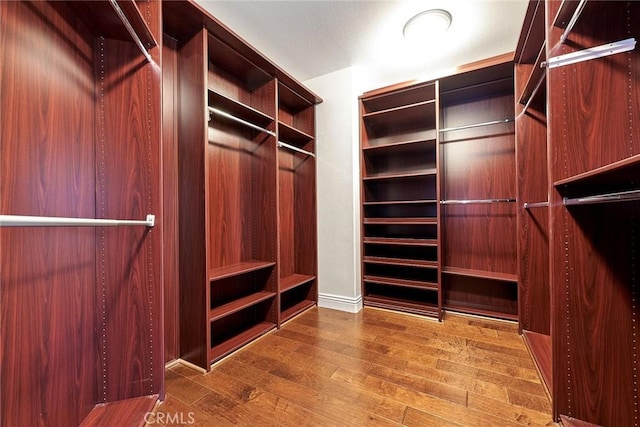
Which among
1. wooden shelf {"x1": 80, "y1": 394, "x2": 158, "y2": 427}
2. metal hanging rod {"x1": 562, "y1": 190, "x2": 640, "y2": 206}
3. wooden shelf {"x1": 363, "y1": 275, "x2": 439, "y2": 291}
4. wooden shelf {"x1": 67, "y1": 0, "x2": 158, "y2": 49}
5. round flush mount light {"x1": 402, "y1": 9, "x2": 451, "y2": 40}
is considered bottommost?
wooden shelf {"x1": 80, "y1": 394, "x2": 158, "y2": 427}

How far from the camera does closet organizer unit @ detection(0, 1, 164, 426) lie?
33.8 inches

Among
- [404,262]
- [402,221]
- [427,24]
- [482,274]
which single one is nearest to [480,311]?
[482,274]

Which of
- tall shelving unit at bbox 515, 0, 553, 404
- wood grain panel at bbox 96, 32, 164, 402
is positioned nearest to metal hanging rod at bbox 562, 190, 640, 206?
tall shelving unit at bbox 515, 0, 553, 404

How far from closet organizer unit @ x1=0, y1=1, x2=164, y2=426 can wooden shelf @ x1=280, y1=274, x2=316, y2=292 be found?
1223mm

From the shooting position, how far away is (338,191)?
268cm

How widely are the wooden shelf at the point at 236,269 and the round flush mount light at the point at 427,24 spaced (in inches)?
86.5

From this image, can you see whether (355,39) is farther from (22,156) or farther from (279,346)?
(279,346)

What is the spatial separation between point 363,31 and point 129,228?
2.17 m

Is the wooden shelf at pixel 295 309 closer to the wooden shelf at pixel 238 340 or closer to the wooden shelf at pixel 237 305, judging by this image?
the wooden shelf at pixel 238 340

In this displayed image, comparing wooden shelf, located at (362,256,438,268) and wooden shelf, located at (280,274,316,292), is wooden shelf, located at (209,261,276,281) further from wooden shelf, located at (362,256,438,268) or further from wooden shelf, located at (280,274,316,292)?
wooden shelf, located at (362,256,438,268)

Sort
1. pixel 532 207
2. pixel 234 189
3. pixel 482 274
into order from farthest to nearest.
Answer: pixel 482 274 → pixel 234 189 → pixel 532 207

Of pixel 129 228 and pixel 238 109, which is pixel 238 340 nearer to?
pixel 129 228

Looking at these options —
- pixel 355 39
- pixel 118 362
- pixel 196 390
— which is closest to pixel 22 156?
pixel 118 362

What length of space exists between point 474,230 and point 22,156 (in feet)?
10.1
